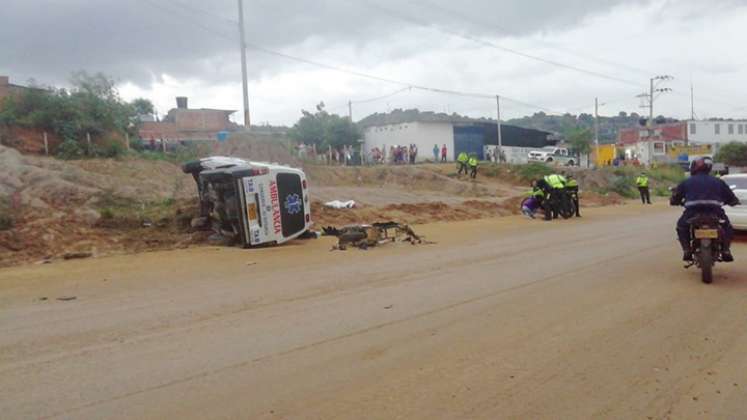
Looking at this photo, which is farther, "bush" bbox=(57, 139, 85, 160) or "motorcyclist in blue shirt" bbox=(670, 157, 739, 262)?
"bush" bbox=(57, 139, 85, 160)

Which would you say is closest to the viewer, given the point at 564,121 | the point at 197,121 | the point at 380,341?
the point at 380,341

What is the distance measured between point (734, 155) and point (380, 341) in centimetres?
7288

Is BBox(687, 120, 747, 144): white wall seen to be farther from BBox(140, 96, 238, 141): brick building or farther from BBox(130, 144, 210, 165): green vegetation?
BBox(130, 144, 210, 165): green vegetation

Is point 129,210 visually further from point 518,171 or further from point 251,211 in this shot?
point 518,171

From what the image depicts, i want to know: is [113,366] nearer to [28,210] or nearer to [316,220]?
[28,210]

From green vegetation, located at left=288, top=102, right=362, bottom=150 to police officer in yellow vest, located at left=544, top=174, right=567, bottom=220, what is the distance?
116 ft

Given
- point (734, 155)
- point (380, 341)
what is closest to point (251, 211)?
point (380, 341)

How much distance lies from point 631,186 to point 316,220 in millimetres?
32575

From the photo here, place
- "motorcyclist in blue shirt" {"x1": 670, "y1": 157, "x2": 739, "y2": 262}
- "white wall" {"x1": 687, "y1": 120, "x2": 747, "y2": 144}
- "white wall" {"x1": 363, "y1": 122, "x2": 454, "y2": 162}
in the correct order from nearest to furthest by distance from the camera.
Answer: "motorcyclist in blue shirt" {"x1": 670, "y1": 157, "x2": 739, "y2": 262} → "white wall" {"x1": 363, "y1": 122, "x2": 454, "y2": 162} → "white wall" {"x1": 687, "y1": 120, "x2": 747, "y2": 144}

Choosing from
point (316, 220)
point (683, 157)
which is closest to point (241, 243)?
point (316, 220)

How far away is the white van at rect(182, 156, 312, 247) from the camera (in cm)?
1358

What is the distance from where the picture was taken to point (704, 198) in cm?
858

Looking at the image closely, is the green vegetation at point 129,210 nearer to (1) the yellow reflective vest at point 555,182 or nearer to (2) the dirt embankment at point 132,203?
(2) the dirt embankment at point 132,203

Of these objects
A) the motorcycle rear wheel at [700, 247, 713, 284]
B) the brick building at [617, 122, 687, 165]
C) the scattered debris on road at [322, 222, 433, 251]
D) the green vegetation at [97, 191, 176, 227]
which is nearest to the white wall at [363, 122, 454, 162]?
the brick building at [617, 122, 687, 165]
